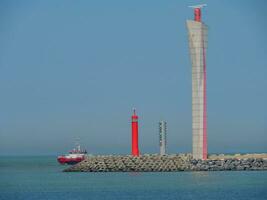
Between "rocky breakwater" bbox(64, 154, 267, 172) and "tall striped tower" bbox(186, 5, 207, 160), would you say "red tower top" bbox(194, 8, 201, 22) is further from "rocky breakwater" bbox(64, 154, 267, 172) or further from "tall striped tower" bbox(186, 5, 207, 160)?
"rocky breakwater" bbox(64, 154, 267, 172)

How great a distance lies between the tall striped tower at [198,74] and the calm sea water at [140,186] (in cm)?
345

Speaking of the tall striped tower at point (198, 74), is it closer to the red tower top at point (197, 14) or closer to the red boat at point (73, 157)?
the red tower top at point (197, 14)

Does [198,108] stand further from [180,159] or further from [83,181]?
[83,181]

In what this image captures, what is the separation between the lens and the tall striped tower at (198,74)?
82000mm

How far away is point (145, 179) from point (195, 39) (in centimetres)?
1184

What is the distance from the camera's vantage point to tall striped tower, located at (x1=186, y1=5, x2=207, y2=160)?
3228 inches

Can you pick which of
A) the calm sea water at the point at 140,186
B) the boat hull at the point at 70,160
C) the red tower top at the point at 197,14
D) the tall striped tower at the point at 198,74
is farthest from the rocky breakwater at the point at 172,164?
the boat hull at the point at 70,160

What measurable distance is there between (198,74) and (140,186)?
14.9 m

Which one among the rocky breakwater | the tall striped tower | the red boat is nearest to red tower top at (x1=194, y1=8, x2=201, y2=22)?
the tall striped tower

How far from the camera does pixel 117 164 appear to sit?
8700 cm

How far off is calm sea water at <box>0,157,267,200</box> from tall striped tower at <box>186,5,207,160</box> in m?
3.45

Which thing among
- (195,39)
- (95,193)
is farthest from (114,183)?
(195,39)

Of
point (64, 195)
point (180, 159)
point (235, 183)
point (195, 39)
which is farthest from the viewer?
point (180, 159)

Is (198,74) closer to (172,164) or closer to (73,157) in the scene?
(172,164)
